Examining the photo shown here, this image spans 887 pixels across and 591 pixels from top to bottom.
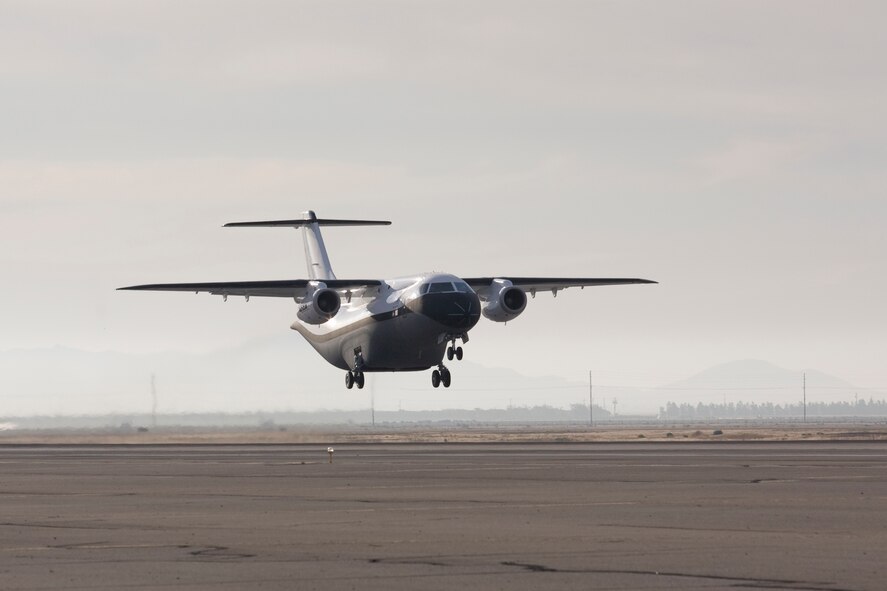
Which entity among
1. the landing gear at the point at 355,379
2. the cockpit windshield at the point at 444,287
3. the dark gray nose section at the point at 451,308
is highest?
the cockpit windshield at the point at 444,287

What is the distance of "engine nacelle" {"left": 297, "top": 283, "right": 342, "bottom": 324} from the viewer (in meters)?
64.1

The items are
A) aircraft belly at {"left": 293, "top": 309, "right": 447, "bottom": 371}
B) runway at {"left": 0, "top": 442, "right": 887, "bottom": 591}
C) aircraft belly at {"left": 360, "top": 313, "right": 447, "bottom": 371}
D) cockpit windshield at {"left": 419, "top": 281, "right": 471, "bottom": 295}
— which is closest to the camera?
runway at {"left": 0, "top": 442, "right": 887, "bottom": 591}

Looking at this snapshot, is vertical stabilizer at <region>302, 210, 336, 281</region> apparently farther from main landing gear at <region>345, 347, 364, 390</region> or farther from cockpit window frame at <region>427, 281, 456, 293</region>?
cockpit window frame at <region>427, 281, 456, 293</region>

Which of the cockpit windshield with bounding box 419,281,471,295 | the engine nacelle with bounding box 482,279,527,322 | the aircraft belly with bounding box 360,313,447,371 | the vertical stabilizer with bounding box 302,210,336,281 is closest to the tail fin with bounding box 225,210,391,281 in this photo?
the vertical stabilizer with bounding box 302,210,336,281

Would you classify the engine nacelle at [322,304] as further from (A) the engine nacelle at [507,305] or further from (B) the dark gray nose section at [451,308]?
(A) the engine nacelle at [507,305]

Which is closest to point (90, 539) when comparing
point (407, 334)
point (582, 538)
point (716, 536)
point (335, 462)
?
point (582, 538)

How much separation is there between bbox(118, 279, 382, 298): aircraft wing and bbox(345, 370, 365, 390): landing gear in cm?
403

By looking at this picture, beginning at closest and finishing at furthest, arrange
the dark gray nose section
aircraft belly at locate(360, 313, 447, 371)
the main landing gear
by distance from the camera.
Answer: the dark gray nose section, aircraft belly at locate(360, 313, 447, 371), the main landing gear

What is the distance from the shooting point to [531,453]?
1692 inches

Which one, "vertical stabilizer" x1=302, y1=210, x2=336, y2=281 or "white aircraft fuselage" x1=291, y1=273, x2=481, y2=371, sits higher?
"vertical stabilizer" x1=302, y1=210, x2=336, y2=281

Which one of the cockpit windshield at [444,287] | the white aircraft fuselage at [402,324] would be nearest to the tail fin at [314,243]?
the white aircraft fuselage at [402,324]

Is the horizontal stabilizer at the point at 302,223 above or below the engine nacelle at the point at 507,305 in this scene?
above

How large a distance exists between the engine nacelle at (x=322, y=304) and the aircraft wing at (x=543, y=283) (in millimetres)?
7450

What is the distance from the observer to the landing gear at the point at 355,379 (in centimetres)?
6912
